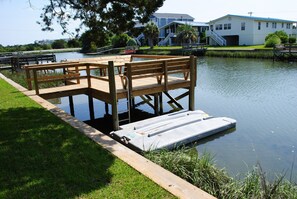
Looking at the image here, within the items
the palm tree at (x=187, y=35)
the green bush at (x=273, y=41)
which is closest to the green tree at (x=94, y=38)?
the green bush at (x=273, y=41)

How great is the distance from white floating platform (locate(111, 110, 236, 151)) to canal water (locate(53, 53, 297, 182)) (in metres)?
0.29

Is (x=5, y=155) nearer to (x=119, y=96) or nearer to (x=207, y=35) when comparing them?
(x=119, y=96)

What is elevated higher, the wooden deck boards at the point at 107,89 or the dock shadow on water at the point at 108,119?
the wooden deck boards at the point at 107,89

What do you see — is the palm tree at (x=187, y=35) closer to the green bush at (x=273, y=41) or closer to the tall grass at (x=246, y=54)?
the tall grass at (x=246, y=54)

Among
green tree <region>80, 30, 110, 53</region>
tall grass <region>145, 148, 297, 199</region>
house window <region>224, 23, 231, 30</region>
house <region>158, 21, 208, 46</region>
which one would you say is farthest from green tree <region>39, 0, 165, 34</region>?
house <region>158, 21, 208, 46</region>

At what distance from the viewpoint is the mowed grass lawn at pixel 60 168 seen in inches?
138

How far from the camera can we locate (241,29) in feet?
156

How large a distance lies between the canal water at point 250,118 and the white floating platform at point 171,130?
291 millimetres

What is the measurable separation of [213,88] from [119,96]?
8.73 m

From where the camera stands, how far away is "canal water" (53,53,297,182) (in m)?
6.47

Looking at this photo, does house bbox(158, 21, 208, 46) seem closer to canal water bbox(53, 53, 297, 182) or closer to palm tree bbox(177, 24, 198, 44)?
palm tree bbox(177, 24, 198, 44)

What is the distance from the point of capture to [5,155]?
4.61 metres

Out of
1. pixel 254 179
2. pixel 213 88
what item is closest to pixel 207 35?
pixel 213 88

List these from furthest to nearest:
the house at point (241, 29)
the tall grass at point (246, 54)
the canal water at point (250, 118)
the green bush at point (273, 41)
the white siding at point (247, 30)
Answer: the house at point (241, 29) < the white siding at point (247, 30) < the green bush at point (273, 41) < the tall grass at point (246, 54) < the canal water at point (250, 118)
